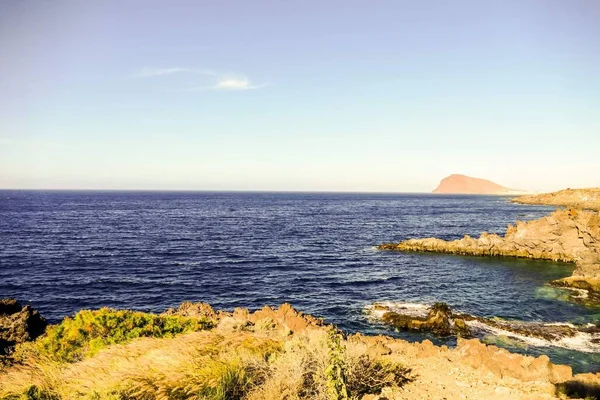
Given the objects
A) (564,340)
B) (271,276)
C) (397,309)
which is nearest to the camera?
(564,340)

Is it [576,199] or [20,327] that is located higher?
[576,199]

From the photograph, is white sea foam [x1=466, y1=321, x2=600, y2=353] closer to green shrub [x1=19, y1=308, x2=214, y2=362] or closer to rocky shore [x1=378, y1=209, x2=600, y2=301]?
rocky shore [x1=378, y1=209, x2=600, y2=301]

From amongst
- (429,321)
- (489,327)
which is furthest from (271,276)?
(489,327)

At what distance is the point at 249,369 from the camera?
886cm

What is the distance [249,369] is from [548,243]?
56.3 metres

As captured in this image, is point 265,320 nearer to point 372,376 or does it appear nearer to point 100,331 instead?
point 100,331

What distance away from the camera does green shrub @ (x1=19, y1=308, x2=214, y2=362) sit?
12520 millimetres

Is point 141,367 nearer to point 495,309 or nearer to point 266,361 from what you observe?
point 266,361

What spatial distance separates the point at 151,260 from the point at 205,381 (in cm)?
4458

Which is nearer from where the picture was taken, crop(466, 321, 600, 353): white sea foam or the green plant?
the green plant

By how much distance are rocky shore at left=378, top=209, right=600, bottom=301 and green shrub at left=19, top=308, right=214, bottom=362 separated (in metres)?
39.6

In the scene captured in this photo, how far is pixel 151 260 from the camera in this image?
160 ft

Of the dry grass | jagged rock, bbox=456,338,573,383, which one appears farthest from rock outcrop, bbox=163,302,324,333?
jagged rock, bbox=456,338,573,383

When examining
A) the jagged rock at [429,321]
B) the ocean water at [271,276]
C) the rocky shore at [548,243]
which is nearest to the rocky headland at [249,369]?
the jagged rock at [429,321]
